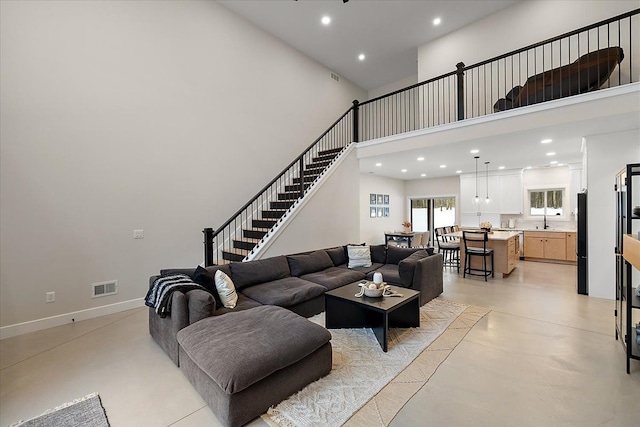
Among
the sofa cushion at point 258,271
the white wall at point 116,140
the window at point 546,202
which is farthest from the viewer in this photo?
the window at point 546,202

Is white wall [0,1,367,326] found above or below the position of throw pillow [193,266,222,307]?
above

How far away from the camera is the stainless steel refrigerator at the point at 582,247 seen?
4809 millimetres

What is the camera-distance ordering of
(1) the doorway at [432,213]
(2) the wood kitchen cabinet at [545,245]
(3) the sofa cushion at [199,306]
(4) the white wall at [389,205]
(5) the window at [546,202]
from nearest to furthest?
1. (3) the sofa cushion at [199,306]
2. (2) the wood kitchen cabinet at [545,245]
3. (5) the window at [546,202]
4. (4) the white wall at [389,205]
5. (1) the doorway at [432,213]

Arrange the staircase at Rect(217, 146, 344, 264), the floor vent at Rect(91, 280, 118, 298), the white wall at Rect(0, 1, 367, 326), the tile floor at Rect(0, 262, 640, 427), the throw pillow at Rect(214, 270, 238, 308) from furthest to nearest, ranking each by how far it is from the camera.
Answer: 1. the staircase at Rect(217, 146, 344, 264)
2. the floor vent at Rect(91, 280, 118, 298)
3. the white wall at Rect(0, 1, 367, 326)
4. the throw pillow at Rect(214, 270, 238, 308)
5. the tile floor at Rect(0, 262, 640, 427)

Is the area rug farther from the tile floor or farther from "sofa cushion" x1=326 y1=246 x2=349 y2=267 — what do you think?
"sofa cushion" x1=326 y1=246 x2=349 y2=267

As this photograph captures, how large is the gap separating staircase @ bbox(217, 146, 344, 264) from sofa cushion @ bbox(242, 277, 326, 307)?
1246mm

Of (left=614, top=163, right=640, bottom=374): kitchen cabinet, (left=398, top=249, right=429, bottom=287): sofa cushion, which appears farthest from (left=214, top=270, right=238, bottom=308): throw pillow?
(left=614, top=163, right=640, bottom=374): kitchen cabinet

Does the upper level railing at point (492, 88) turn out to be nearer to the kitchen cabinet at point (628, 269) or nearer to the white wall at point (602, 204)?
the white wall at point (602, 204)

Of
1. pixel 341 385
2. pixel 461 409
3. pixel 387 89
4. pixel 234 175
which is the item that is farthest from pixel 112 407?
pixel 387 89

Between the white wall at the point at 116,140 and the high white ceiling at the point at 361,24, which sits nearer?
the white wall at the point at 116,140

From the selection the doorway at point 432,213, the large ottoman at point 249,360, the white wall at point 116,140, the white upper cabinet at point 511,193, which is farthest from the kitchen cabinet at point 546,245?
the large ottoman at point 249,360

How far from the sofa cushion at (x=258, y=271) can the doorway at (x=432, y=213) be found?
7.40m

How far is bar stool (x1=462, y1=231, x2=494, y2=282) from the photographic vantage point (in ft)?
19.8

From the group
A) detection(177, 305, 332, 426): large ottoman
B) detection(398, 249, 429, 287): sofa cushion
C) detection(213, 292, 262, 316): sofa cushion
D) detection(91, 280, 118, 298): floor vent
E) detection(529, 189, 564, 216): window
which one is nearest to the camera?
detection(177, 305, 332, 426): large ottoman
